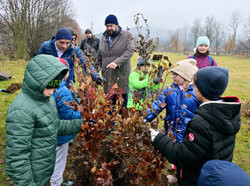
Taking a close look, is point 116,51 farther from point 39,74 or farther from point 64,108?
point 39,74

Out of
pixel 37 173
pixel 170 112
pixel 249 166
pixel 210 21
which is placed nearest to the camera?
pixel 37 173

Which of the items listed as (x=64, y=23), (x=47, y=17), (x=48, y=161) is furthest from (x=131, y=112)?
(x=64, y=23)

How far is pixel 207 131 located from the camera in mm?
1287

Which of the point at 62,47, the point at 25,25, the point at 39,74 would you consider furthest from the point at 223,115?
the point at 25,25

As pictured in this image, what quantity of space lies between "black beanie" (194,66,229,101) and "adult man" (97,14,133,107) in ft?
6.26

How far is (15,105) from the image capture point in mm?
1348

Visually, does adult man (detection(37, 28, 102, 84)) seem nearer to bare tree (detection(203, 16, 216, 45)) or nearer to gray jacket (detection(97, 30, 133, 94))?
gray jacket (detection(97, 30, 133, 94))

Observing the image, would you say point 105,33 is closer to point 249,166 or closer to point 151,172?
point 151,172

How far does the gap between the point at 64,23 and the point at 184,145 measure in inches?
897

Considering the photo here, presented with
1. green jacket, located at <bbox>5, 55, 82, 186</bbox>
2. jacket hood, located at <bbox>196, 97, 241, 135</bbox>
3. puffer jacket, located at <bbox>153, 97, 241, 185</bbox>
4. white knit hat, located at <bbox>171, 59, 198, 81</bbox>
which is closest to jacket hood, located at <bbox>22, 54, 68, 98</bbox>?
green jacket, located at <bbox>5, 55, 82, 186</bbox>

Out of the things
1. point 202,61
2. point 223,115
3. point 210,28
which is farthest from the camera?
point 210,28

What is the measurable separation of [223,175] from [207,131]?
17.3 inches

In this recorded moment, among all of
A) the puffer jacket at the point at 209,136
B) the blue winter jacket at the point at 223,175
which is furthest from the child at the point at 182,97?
the blue winter jacket at the point at 223,175

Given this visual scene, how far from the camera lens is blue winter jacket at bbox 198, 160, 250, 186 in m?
0.86
